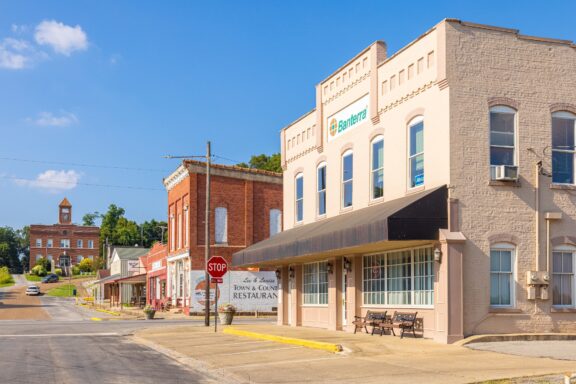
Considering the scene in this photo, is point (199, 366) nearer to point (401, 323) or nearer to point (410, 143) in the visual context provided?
point (401, 323)

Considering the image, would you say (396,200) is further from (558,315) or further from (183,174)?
(183,174)

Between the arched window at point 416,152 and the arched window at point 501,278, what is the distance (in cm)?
281

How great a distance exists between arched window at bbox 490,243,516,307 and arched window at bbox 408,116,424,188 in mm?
2807

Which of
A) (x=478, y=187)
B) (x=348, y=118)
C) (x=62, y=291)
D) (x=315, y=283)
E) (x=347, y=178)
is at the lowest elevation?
(x=62, y=291)

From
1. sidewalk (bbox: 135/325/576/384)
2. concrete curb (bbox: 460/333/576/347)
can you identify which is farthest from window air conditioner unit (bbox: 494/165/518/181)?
sidewalk (bbox: 135/325/576/384)

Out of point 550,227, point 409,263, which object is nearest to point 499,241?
point 550,227

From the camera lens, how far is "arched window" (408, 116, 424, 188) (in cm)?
2209

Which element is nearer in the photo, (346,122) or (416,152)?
(416,152)

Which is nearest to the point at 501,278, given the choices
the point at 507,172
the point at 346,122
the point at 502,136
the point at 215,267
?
the point at 507,172

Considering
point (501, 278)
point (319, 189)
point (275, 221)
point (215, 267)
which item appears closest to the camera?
point (501, 278)

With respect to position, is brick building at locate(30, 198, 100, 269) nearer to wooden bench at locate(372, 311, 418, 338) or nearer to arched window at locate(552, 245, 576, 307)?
wooden bench at locate(372, 311, 418, 338)

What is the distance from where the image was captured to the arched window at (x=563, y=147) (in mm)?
21531

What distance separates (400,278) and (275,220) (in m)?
30.1

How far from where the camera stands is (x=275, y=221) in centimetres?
5306
